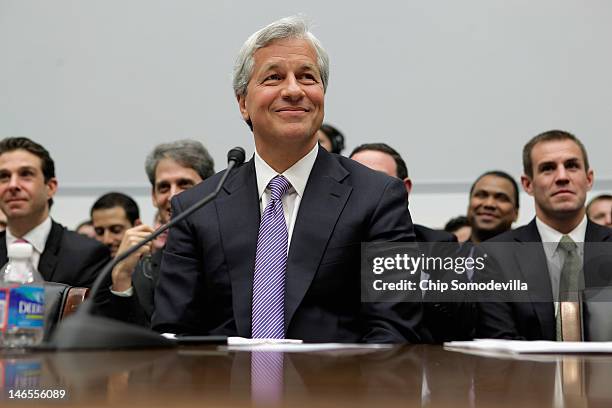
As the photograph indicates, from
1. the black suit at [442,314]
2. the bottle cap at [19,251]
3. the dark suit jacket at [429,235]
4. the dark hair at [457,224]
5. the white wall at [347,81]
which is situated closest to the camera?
the bottle cap at [19,251]

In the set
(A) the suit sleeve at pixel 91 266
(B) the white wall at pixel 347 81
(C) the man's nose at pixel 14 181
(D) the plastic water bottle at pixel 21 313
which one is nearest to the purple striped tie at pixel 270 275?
(D) the plastic water bottle at pixel 21 313

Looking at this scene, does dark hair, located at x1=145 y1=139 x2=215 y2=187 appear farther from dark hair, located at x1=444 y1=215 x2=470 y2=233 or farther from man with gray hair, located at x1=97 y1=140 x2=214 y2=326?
dark hair, located at x1=444 y1=215 x2=470 y2=233

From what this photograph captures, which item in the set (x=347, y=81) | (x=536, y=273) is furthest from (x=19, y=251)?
(x=347, y=81)

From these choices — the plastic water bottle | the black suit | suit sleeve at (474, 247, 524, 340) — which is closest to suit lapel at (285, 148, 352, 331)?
the plastic water bottle

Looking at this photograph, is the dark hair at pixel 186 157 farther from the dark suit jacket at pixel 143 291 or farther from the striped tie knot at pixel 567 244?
the striped tie knot at pixel 567 244

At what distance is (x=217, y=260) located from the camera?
74.0 inches

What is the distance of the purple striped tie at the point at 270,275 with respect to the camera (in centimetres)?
177

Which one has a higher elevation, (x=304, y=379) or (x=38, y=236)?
(x=38, y=236)

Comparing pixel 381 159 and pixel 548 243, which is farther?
pixel 381 159

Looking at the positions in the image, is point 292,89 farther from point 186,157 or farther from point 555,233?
point 555,233

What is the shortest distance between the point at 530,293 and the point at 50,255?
1.66 meters

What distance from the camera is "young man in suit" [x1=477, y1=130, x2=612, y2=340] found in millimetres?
2486

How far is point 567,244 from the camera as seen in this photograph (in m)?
2.80

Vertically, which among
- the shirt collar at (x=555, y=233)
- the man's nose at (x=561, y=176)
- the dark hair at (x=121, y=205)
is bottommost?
the shirt collar at (x=555, y=233)
